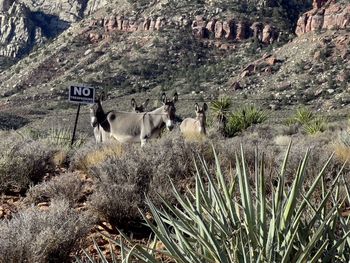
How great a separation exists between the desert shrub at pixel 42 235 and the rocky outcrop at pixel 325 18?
7922cm

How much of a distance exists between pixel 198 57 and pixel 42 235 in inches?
3146

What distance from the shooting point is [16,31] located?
162 m

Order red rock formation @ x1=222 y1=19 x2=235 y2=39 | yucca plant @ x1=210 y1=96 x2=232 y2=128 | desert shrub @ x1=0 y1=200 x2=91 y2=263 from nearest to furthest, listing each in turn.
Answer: desert shrub @ x1=0 y1=200 x2=91 y2=263, yucca plant @ x1=210 y1=96 x2=232 y2=128, red rock formation @ x1=222 y1=19 x2=235 y2=39

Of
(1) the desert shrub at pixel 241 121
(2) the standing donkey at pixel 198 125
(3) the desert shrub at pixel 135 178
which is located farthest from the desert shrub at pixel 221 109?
(3) the desert shrub at pixel 135 178

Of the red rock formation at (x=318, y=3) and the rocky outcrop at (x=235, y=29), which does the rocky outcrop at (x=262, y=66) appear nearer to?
the rocky outcrop at (x=235, y=29)

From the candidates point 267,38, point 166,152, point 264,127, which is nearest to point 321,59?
point 267,38

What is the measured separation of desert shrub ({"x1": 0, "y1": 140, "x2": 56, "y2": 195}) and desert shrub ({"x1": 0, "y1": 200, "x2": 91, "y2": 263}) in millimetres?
2361

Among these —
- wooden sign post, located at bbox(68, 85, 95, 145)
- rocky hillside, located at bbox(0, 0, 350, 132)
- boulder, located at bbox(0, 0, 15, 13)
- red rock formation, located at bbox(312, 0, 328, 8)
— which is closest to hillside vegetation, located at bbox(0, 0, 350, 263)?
rocky hillside, located at bbox(0, 0, 350, 132)

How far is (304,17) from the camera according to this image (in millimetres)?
89562

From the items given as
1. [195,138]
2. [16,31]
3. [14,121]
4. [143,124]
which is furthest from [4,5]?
[195,138]

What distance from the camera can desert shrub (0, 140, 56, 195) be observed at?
7.46 m

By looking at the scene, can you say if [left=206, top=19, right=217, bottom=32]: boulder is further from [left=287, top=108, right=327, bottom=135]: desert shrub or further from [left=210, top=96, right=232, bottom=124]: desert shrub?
[left=210, top=96, right=232, bottom=124]: desert shrub

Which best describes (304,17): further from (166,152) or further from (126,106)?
(166,152)

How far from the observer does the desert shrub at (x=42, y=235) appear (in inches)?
170
